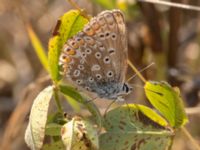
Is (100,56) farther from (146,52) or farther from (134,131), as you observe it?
(146,52)

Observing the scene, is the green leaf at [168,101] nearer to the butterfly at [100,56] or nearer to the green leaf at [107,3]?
the butterfly at [100,56]

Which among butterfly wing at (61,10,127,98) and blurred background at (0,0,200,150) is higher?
butterfly wing at (61,10,127,98)

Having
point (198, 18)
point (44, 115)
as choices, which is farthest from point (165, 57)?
point (44, 115)

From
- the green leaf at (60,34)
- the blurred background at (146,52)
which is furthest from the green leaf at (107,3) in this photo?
the green leaf at (60,34)

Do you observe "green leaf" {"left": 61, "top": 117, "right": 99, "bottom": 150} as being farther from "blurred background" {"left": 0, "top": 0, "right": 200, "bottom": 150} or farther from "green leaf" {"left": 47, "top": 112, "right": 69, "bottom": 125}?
"blurred background" {"left": 0, "top": 0, "right": 200, "bottom": 150}

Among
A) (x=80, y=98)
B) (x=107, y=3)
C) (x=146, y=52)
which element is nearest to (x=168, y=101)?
(x=80, y=98)

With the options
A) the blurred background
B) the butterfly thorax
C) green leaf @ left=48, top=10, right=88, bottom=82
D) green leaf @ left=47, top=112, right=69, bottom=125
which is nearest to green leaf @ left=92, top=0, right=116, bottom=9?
the blurred background
